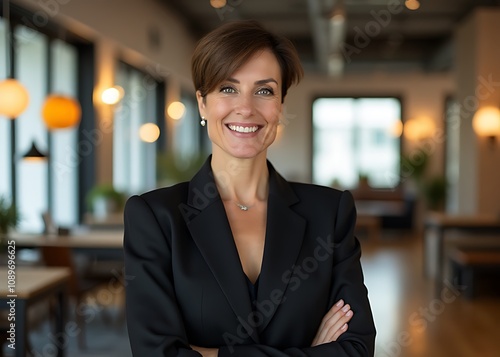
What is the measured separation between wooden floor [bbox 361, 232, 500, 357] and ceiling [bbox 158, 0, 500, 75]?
11.2ft

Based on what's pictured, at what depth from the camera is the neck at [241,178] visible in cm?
186

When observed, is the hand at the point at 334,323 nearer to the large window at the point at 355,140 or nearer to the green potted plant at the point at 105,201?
the green potted plant at the point at 105,201

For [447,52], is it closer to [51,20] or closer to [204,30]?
[204,30]

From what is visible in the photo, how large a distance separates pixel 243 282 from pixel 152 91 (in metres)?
11.5

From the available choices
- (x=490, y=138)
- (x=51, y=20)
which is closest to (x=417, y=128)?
(x=490, y=138)

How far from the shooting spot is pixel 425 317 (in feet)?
22.6

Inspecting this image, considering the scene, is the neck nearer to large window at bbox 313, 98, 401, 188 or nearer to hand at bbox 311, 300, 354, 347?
hand at bbox 311, 300, 354, 347

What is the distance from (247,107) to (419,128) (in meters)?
15.6

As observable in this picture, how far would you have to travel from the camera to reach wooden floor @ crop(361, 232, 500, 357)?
568 centimetres

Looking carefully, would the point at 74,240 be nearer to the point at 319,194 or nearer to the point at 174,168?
the point at 319,194

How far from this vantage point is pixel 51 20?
7637 millimetres

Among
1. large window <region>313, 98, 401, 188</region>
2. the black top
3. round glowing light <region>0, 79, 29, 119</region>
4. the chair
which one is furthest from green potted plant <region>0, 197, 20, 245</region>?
large window <region>313, 98, 401, 188</region>

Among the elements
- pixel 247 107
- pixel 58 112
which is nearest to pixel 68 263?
pixel 58 112

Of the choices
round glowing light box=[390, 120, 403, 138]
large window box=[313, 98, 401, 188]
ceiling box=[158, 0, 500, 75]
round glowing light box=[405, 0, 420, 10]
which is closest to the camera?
round glowing light box=[405, 0, 420, 10]
